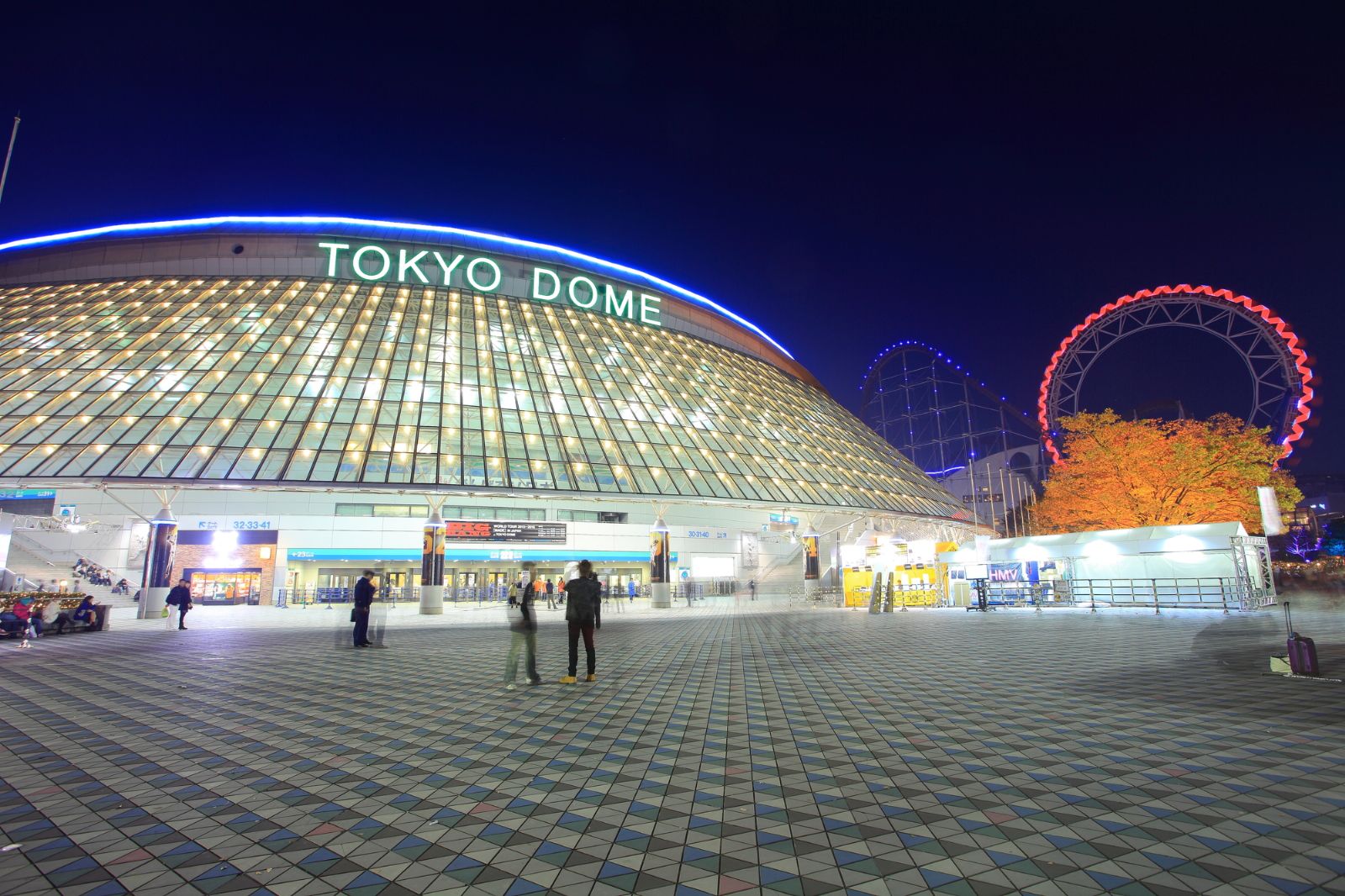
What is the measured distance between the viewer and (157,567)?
89.8ft

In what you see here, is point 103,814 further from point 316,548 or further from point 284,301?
point 284,301

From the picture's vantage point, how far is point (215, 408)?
29422mm

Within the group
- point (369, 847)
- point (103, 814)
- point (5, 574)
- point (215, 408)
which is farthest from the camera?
point (215, 408)

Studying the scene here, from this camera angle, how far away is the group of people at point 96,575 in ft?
113

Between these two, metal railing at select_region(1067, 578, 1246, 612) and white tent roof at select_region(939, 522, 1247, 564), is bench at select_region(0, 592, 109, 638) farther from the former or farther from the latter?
white tent roof at select_region(939, 522, 1247, 564)

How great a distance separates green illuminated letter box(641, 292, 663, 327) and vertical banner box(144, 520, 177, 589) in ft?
100.0

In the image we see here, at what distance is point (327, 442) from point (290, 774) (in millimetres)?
25173

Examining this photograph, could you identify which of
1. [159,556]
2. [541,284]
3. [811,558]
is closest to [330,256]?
[541,284]

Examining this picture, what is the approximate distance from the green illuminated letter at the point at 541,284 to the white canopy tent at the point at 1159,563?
31.1 metres

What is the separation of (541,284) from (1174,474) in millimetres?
39905

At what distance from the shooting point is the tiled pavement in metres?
4.22

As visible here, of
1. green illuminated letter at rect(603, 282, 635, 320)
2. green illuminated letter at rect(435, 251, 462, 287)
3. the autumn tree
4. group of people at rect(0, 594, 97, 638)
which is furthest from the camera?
green illuminated letter at rect(603, 282, 635, 320)

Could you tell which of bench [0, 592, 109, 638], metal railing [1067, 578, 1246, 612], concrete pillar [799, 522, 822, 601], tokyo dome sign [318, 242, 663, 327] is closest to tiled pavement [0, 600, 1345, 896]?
bench [0, 592, 109, 638]

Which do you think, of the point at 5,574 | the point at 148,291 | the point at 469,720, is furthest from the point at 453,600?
the point at 469,720
